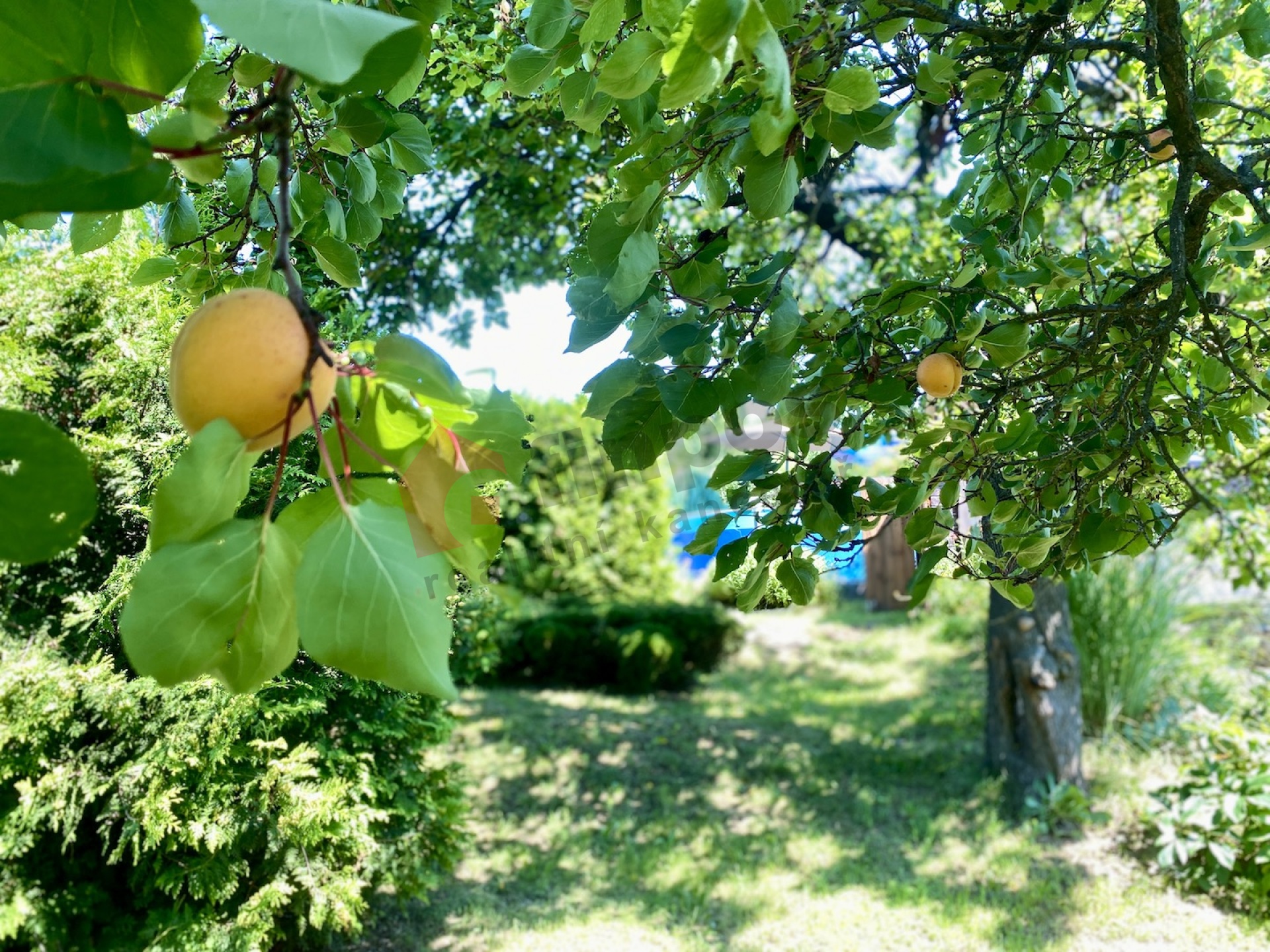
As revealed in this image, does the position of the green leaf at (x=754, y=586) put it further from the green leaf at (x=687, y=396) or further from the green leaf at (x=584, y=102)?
the green leaf at (x=584, y=102)

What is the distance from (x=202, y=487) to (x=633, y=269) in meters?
0.47

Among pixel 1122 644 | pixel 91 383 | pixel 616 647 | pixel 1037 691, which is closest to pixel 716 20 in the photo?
pixel 91 383

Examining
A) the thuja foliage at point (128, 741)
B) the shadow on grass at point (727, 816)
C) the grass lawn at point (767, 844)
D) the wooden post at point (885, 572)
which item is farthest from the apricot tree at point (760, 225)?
the wooden post at point (885, 572)

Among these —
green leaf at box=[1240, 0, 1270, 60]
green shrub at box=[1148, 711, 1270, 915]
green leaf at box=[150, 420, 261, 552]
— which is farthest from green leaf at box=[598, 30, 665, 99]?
green shrub at box=[1148, 711, 1270, 915]

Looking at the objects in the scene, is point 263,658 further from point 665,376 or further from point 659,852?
point 659,852

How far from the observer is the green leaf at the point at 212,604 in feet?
1.91

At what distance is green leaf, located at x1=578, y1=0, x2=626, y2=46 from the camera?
3.02 ft

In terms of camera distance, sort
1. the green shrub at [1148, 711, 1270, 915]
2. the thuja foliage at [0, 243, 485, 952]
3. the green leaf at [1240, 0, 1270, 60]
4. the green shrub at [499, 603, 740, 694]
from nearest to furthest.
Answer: the green leaf at [1240, 0, 1270, 60]
the thuja foliage at [0, 243, 485, 952]
the green shrub at [1148, 711, 1270, 915]
the green shrub at [499, 603, 740, 694]

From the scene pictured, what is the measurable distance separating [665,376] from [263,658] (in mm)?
578

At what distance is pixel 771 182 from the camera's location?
39.2 inches

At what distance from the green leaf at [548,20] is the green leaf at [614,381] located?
0.38 meters

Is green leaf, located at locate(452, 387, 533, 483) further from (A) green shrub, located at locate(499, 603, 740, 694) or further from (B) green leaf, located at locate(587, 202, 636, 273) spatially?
(A) green shrub, located at locate(499, 603, 740, 694)

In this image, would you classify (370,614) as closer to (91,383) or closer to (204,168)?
(204,168)

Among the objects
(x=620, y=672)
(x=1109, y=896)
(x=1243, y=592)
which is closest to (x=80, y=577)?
(x=1109, y=896)
